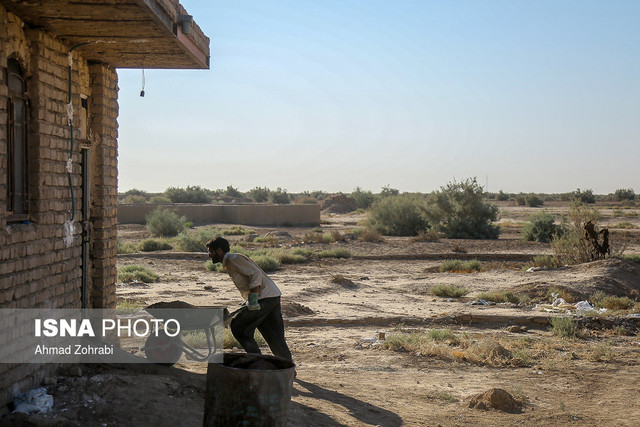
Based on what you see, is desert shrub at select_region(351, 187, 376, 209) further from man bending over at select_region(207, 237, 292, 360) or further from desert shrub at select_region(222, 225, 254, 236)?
man bending over at select_region(207, 237, 292, 360)

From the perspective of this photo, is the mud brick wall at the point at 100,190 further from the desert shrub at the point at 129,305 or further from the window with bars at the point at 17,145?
the desert shrub at the point at 129,305

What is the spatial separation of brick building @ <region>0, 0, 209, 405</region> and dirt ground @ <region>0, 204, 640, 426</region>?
981mm

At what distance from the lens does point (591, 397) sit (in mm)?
8336

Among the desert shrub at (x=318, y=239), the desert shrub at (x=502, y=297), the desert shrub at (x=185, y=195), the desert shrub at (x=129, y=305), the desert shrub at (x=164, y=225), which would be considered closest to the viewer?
the desert shrub at (x=129, y=305)

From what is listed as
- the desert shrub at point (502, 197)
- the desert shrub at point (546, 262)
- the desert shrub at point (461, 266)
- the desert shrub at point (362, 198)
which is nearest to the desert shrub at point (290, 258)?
the desert shrub at point (461, 266)

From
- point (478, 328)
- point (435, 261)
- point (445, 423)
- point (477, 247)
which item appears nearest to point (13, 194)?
point (445, 423)

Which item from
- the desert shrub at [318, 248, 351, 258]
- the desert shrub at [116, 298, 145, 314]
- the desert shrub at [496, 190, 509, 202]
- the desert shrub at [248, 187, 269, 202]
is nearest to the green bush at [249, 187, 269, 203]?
the desert shrub at [248, 187, 269, 202]

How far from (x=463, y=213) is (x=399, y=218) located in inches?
161

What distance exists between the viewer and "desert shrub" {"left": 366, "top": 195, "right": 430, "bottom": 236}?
36.8m

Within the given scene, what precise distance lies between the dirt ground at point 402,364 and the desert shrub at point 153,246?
25.5 feet

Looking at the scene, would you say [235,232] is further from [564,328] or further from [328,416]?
[328,416]

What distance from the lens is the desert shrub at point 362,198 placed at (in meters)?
69.4

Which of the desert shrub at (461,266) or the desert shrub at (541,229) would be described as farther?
the desert shrub at (541,229)

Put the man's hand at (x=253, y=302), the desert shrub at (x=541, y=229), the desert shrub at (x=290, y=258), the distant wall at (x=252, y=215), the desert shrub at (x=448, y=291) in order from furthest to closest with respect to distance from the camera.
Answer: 1. the distant wall at (x=252, y=215)
2. the desert shrub at (x=541, y=229)
3. the desert shrub at (x=290, y=258)
4. the desert shrub at (x=448, y=291)
5. the man's hand at (x=253, y=302)
